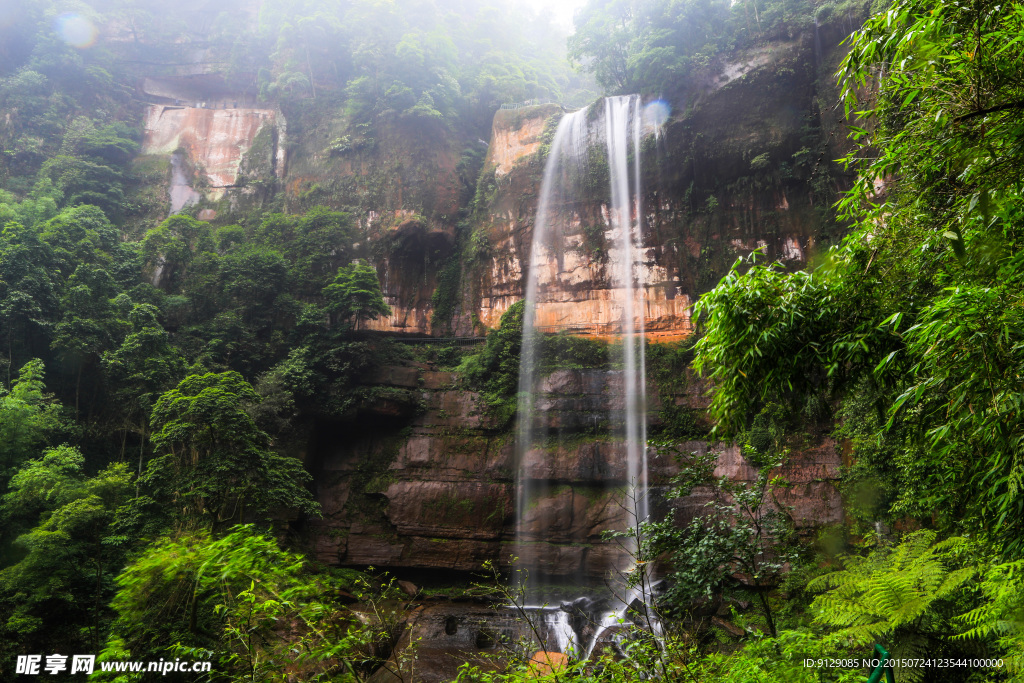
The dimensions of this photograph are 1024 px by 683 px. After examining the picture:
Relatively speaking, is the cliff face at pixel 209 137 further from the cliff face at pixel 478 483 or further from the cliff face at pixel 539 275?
the cliff face at pixel 478 483

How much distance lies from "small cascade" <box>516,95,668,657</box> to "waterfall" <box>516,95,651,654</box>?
0.10ft

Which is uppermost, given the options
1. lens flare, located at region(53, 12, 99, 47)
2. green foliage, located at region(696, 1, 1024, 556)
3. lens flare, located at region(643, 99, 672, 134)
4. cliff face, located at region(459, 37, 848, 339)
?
lens flare, located at region(53, 12, 99, 47)

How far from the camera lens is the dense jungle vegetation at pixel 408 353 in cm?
261

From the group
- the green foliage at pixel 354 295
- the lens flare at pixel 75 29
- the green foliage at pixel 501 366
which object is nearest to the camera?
the green foliage at pixel 501 366

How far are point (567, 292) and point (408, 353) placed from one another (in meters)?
5.68

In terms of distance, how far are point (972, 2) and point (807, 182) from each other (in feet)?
49.5

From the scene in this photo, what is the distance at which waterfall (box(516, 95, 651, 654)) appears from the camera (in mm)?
14492

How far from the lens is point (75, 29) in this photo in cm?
2384

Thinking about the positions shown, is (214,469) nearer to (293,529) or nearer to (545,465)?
(293,529)

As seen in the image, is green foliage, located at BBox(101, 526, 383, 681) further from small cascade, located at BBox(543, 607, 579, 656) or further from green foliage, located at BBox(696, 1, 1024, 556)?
small cascade, located at BBox(543, 607, 579, 656)

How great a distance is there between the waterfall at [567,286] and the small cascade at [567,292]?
29mm

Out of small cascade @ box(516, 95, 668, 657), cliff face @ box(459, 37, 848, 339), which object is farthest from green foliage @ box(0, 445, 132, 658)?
cliff face @ box(459, 37, 848, 339)

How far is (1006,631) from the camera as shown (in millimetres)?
3910

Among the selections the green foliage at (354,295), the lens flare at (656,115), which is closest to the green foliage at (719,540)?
the green foliage at (354,295)
